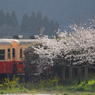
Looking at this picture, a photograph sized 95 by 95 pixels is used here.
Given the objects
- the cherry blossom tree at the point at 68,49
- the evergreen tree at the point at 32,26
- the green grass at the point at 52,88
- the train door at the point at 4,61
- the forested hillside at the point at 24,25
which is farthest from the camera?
the evergreen tree at the point at 32,26

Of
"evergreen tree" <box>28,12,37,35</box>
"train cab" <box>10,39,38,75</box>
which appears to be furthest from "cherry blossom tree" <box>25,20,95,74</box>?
"evergreen tree" <box>28,12,37,35</box>

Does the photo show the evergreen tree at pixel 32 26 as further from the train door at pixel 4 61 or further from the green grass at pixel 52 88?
the green grass at pixel 52 88

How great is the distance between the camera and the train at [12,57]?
19781 millimetres

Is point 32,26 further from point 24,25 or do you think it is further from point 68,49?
point 68,49

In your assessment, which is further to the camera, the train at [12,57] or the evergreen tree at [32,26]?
the evergreen tree at [32,26]

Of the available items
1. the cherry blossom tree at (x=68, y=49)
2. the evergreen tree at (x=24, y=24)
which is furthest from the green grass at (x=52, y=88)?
the evergreen tree at (x=24, y=24)

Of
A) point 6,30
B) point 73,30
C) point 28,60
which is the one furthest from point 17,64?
point 6,30

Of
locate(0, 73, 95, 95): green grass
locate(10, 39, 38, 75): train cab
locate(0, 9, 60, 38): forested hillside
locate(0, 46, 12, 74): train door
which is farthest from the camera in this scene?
locate(0, 9, 60, 38): forested hillside

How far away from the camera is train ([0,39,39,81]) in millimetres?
19781

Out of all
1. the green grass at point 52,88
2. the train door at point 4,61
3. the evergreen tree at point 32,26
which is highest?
the evergreen tree at point 32,26

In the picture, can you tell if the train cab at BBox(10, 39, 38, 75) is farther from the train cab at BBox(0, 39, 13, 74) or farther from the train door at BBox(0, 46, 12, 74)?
the train door at BBox(0, 46, 12, 74)

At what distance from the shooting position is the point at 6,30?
176875mm

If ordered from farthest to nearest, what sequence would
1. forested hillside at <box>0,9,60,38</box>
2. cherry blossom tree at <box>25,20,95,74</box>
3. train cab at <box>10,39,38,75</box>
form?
forested hillside at <box>0,9,60,38</box>, train cab at <box>10,39,38,75</box>, cherry blossom tree at <box>25,20,95,74</box>

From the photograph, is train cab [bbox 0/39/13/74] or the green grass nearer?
the green grass
